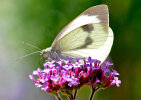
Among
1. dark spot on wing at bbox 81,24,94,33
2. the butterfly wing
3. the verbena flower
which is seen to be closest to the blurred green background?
the butterfly wing

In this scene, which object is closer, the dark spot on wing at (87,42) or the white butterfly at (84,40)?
the white butterfly at (84,40)

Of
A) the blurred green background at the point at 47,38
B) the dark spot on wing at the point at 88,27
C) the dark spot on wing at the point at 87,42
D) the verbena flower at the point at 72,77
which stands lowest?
the verbena flower at the point at 72,77

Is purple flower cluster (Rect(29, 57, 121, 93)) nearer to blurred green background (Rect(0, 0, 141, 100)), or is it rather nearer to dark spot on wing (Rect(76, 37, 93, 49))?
dark spot on wing (Rect(76, 37, 93, 49))

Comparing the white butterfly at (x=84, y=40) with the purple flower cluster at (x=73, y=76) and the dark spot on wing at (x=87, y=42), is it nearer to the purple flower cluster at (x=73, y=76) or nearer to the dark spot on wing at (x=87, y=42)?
the dark spot on wing at (x=87, y=42)

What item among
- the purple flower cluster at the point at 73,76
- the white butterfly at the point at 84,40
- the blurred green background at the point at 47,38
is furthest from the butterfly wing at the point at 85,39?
the blurred green background at the point at 47,38

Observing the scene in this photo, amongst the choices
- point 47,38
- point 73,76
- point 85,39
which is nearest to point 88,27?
point 85,39

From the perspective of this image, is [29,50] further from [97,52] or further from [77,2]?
[97,52]

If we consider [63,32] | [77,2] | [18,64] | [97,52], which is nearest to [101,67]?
[97,52]
